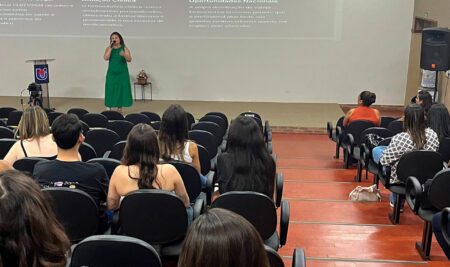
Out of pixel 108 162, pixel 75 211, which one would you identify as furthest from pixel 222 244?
pixel 108 162

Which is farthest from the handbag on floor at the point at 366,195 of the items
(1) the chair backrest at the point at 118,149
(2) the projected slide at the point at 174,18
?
(2) the projected slide at the point at 174,18

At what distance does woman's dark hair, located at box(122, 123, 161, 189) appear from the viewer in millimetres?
2934

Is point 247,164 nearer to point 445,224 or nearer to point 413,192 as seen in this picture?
point 445,224

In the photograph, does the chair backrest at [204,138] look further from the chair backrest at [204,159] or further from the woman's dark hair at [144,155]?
the woman's dark hair at [144,155]

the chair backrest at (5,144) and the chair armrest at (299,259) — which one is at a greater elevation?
the chair backrest at (5,144)

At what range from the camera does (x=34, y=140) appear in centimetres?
379

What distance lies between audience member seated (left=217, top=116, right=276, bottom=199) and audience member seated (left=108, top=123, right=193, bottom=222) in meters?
0.49

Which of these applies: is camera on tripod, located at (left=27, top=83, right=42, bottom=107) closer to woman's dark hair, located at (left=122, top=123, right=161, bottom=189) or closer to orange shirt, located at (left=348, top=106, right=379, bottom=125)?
orange shirt, located at (left=348, top=106, right=379, bottom=125)

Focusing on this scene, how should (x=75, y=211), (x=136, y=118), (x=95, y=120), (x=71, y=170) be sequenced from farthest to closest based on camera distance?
(x=136, y=118)
(x=95, y=120)
(x=71, y=170)
(x=75, y=211)

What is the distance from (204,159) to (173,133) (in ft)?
1.97

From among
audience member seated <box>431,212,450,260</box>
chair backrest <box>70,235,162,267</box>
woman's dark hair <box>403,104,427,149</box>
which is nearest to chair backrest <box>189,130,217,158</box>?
woman's dark hair <box>403,104,427,149</box>

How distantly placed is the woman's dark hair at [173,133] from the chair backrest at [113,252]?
1.81 m

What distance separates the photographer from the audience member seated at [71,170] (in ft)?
9.34

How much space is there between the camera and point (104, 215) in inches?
120
